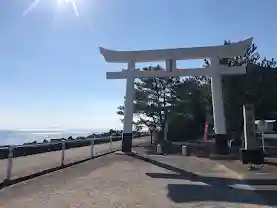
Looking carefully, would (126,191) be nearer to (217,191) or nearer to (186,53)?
(217,191)

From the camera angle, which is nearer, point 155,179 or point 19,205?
point 19,205

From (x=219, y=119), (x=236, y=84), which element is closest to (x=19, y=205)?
(x=219, y=119)

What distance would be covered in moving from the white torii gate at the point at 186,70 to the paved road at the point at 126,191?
6.32m

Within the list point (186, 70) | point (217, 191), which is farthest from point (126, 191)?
point (186, 70)

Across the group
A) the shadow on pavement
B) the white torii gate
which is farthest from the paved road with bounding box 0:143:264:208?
the white torii gate

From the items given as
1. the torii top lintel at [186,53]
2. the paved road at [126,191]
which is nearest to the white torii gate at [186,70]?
the torii top lintel at [186,53]

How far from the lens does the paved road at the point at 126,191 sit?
671 centimetres

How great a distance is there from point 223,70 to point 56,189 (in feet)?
40.2

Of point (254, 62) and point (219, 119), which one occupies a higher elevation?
point (254, 62)

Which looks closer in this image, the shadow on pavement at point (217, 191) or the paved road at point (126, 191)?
the paved road at point (126, 191)

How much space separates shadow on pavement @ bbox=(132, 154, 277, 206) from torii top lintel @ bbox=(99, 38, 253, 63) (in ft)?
28.6

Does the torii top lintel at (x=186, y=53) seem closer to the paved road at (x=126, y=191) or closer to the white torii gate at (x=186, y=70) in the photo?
the white torii gate at (x=186, y=70)

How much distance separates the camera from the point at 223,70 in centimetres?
1758

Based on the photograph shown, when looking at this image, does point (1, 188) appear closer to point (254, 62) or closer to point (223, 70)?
point (223, 70)
